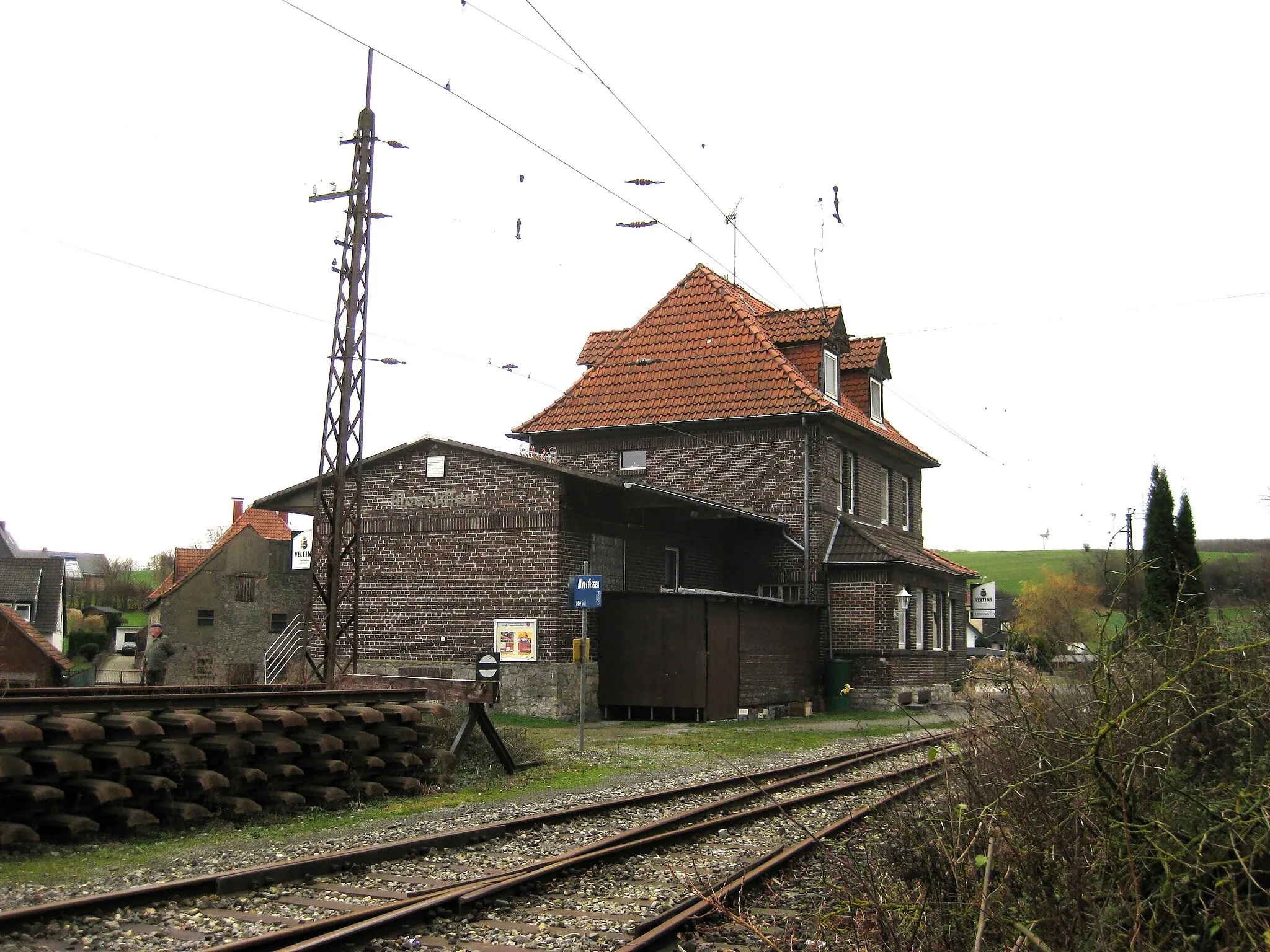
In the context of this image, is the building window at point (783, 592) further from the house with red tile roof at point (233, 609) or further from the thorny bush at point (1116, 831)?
the thorny bush at point (1116, 831)

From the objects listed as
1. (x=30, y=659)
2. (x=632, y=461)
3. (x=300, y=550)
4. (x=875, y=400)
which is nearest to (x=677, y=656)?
(x=632, y=461)

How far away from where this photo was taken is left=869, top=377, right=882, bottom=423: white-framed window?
35281mm

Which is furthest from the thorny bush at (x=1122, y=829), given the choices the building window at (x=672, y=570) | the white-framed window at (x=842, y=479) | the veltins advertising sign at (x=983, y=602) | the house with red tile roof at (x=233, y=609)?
the veltins advertising sign at (x=983, y=602)

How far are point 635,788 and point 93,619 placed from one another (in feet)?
247

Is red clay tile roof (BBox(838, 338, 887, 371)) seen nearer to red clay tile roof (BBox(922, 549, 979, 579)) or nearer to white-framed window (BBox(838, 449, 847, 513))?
white-framed window (BBox(838, 449, 847, 513))

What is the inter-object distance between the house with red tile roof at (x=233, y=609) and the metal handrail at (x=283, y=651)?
30 centimetres

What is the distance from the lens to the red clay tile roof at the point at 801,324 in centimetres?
3225

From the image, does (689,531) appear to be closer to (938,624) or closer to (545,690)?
(545,690)

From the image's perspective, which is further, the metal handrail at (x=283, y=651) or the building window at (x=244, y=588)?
the building window at (x=244, y=588)

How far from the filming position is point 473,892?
775 centimetres

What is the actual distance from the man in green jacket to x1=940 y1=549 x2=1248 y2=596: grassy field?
243 feet

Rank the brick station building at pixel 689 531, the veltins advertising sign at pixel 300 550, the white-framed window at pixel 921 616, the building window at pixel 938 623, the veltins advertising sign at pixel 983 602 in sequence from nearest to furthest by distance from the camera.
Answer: the brick station building at pixel 689 531 < the veltins advertising sign at pixel 300 550 < the white-framed window at pixel 921 616 < the building window at pixel 938 623 < the veltins advertising sign at pixel 983 602

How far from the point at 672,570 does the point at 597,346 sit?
10.3 m

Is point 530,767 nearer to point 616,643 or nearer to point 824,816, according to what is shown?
point 824,816
